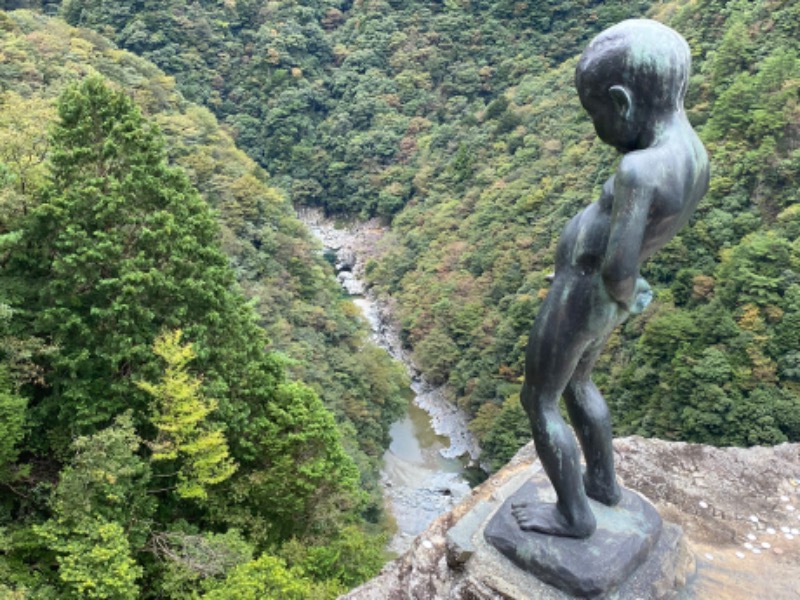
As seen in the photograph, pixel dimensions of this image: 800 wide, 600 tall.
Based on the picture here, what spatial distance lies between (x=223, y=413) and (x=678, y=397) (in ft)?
49.8

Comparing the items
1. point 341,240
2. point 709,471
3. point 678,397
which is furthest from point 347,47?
point 709,471

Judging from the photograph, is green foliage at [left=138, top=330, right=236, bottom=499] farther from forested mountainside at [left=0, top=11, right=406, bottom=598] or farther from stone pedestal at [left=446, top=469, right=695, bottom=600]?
stone pedestal at [left=446, top=469, right=695, bottom=600]

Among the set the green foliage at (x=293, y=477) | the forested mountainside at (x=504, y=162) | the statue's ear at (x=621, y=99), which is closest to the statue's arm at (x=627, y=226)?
the statue's ear at (x=621, y=99)

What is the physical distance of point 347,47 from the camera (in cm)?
5909

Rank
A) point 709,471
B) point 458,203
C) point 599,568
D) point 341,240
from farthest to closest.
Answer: point 341,240 → point 458,203 → point 709,471 → point 599,568

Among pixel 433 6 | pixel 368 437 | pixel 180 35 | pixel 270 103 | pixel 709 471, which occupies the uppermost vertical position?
pixel 433 6

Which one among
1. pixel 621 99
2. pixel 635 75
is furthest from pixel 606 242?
pixel 635 75

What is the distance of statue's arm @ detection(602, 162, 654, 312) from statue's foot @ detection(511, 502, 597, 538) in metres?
1.81

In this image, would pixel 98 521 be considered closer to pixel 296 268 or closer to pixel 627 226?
pixel 627 226

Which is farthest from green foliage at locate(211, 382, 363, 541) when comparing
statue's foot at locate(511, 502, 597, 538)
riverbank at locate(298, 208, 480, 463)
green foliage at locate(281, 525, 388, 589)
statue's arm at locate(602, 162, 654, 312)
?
riverbank at locate(298, 208, 480, 463)

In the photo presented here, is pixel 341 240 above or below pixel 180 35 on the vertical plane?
below

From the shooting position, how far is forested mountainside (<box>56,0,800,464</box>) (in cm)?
1911

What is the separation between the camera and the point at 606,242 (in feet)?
12.7

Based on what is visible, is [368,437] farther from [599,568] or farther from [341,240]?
[341,240]
